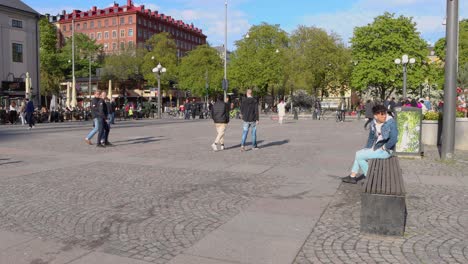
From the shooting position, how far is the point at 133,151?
1223 centimetres

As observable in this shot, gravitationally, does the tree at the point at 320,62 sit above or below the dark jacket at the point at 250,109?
above

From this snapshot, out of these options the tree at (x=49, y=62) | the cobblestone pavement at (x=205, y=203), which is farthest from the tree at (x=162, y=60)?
the cobblestone pavement at (x=205, y=203)

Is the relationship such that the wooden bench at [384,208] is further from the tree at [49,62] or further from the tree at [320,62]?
the tree at [49,62]

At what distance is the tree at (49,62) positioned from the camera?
58.4 meters

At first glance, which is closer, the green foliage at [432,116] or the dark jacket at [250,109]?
the dark jacket at [250,109]

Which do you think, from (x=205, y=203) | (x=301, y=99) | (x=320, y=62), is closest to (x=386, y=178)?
(x=205, y=203)

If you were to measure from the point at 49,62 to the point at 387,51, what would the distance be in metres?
50.1

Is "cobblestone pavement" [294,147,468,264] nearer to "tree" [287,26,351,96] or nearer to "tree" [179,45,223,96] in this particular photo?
"tree" [287,26,351,96]

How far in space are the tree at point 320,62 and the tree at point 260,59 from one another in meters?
1.83

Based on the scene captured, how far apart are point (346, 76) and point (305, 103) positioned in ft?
47.5

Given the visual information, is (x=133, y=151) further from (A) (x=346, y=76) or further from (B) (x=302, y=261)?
(A) (x=346, y=76)

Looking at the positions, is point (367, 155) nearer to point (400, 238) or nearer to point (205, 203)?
point (400, 238)

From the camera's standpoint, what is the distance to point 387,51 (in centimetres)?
4912

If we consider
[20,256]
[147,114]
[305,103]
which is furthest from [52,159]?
[305,103]
